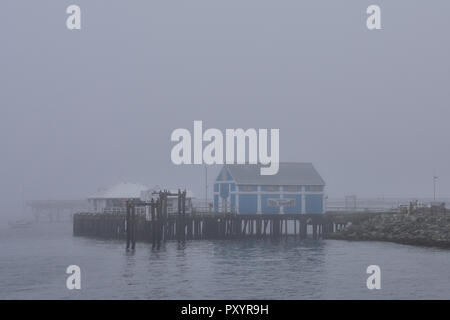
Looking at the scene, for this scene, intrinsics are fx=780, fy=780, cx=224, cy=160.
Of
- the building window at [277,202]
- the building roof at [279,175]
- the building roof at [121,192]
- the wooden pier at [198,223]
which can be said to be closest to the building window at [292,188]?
the building roof at [279,175]

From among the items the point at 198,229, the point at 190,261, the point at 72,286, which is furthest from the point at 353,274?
the point at 198,229

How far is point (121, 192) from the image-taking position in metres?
97.4

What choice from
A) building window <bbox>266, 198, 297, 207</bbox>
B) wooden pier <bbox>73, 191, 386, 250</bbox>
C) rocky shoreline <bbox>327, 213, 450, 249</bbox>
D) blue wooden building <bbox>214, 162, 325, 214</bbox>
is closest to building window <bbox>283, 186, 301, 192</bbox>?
blue wooden building <bbox>214, 162, 325, 214</bbox>

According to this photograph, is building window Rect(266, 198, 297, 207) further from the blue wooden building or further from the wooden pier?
the wooden pier

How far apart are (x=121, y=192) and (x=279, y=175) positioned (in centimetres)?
2160

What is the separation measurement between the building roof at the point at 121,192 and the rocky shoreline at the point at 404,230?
26108 millimetres

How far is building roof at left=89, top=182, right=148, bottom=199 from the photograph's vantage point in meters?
96.2

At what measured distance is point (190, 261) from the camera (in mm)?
55125

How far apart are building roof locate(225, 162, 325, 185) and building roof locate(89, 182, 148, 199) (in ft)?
47.5

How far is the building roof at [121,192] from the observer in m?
96.2

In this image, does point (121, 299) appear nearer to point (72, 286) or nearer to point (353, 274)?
point (72, 286)

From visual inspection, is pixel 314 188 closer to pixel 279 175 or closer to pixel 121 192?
pixel 279 175

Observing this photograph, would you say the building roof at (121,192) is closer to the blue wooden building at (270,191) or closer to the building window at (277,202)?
the blue wooden building at (270,191)

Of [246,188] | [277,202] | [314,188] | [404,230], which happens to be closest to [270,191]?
[277,202]
